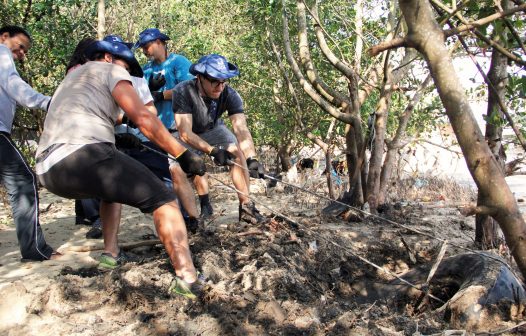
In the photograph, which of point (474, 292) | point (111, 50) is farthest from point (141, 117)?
point (474, 292)

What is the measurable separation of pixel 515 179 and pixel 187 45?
868 centimetres

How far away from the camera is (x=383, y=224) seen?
6.26 meters

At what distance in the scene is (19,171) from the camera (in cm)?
439

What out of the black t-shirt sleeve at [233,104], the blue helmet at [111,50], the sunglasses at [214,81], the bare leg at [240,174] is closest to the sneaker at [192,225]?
the bare leg at [240,174]

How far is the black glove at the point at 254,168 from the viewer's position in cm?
491

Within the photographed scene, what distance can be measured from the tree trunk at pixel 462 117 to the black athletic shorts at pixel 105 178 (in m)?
1.84

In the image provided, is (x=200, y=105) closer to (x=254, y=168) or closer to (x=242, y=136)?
(x=242, y=136)

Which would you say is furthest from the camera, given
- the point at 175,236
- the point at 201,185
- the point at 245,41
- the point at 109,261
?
the point at 245,41

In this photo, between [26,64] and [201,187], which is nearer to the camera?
[201,187]

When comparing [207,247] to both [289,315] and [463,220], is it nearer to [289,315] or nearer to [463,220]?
[289,315]

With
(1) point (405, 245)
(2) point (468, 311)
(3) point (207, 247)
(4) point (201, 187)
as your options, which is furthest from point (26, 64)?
(2) point (468, 311)

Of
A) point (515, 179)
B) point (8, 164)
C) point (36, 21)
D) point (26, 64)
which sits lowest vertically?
point (515, 179)

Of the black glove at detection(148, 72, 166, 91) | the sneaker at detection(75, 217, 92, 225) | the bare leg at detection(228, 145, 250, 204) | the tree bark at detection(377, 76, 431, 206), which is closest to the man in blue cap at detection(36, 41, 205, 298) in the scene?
the bare leg at detection(228, 145, 250, 204)

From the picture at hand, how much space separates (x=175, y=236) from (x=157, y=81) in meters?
2.45
